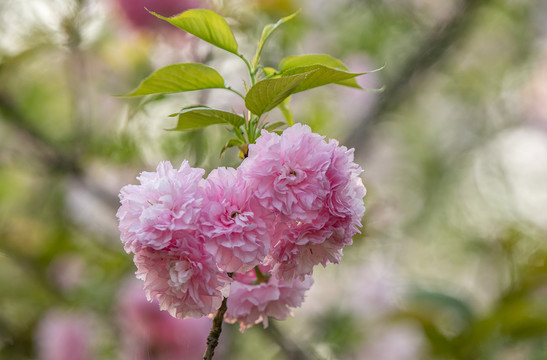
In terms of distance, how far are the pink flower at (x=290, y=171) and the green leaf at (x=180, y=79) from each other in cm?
11

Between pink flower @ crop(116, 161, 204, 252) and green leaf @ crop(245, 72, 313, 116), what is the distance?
0.09 m

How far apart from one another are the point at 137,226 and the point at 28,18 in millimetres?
1309

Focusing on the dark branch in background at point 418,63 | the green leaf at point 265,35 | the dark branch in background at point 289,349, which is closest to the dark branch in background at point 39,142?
the dark branch in background at point 289,349

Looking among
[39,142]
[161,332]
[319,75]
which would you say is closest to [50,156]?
[39,142]

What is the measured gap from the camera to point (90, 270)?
6.02ft

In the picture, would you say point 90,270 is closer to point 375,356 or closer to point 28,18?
point 28,18

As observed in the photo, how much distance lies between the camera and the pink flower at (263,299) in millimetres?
587

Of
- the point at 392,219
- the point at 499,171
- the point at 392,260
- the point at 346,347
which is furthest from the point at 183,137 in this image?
the point at 499,171

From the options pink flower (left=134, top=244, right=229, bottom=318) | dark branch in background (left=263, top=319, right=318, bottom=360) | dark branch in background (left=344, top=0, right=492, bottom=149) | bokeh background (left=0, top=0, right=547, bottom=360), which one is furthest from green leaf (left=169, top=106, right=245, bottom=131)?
dark branch in background (left=344, top=0, right=492, bottom=149)

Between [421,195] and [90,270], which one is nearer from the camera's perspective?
[90,270]

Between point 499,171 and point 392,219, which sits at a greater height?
point 499,171

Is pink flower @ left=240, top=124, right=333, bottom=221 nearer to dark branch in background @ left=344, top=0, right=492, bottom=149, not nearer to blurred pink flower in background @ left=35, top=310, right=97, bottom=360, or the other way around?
blurred pink flower in background @ left=35, top=310, right=97, bottom=360

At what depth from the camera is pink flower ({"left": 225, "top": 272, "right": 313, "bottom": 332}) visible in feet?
1.93

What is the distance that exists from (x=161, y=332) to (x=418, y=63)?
1.36 metres
